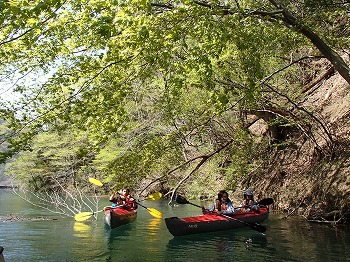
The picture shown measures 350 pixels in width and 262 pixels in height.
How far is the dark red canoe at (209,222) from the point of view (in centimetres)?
1015

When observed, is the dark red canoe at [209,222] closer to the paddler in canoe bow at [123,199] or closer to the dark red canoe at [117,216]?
the dark red canoe at [117,216]

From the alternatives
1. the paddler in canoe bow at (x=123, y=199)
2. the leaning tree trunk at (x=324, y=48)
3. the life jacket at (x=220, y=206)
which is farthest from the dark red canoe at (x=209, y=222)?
the leaning tree trunk at (x=324, y=48)

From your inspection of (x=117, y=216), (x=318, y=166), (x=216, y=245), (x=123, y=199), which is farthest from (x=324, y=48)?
(x=123, y=199)

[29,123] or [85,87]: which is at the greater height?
[85,87]

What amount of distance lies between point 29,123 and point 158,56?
2417 mm

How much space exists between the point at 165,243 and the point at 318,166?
626 centimetres

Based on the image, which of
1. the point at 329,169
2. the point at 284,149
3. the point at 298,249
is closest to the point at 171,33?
the point at 298,249

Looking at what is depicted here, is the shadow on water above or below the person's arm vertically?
below

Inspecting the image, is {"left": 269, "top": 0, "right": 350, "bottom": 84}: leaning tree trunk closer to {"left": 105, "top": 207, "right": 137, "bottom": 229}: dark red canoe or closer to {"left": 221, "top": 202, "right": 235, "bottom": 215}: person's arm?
{"left": 221, "top": 202, "right": 235, "bottom": 215}: person's arm

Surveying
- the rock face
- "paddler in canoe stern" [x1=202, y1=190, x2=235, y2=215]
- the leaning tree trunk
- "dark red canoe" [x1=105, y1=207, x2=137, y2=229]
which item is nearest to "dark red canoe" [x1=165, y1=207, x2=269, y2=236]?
"paddler in canoe stern" [x1=202, y1=190, x2=235, y2=215]

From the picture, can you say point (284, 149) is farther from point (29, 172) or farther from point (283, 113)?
point (29, 172)

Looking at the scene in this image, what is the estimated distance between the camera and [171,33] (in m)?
5.72

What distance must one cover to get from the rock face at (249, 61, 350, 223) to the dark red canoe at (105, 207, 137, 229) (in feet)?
17.2

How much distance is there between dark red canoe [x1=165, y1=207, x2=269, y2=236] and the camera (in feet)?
33.3
